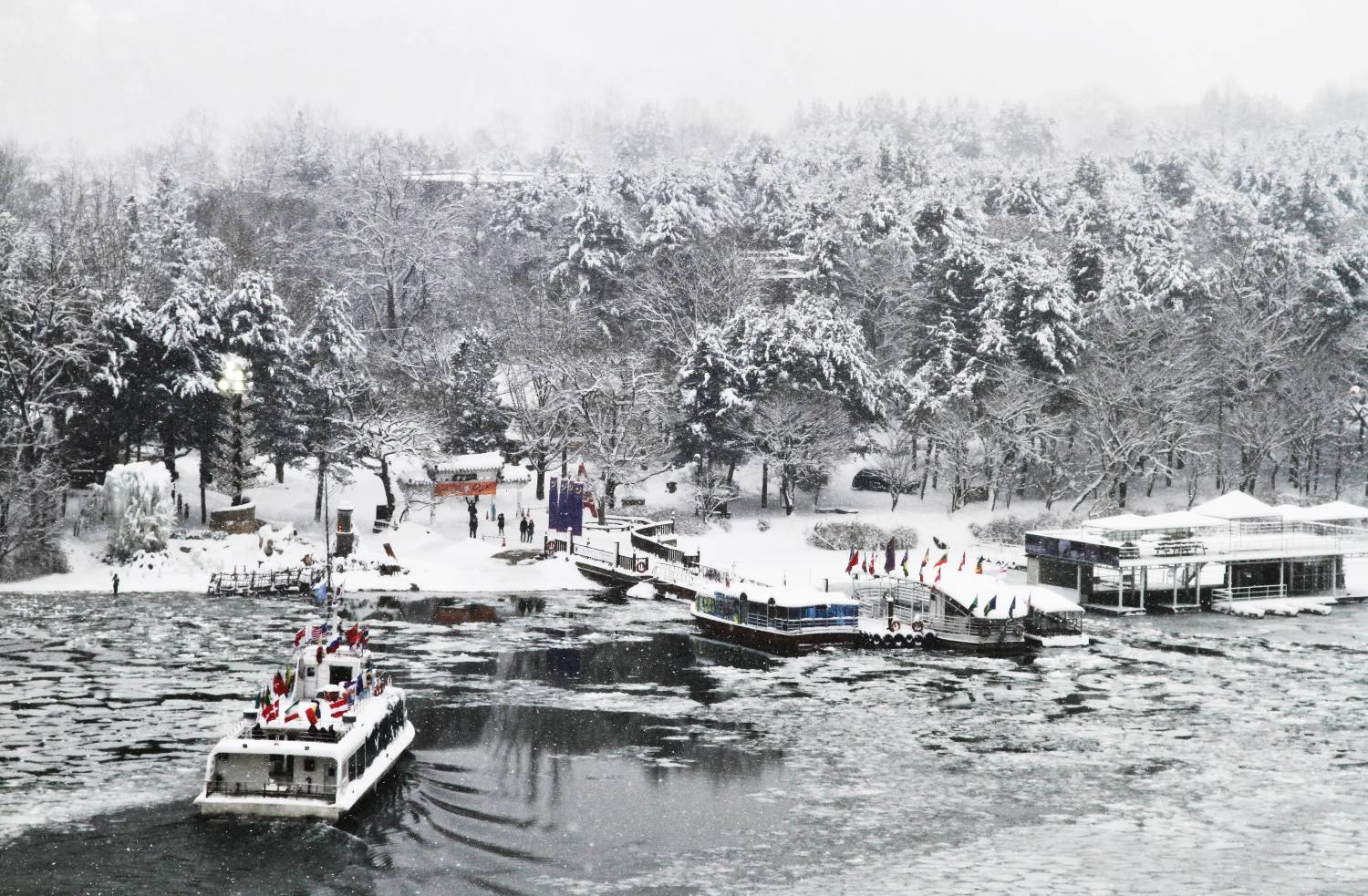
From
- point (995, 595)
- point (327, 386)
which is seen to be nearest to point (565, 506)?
point (327, 386)

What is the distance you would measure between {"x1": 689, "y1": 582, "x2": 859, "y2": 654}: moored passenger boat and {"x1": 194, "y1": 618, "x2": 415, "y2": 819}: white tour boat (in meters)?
19.5

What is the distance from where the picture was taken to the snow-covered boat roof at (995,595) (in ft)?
170

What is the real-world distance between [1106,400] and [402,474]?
4033 cm

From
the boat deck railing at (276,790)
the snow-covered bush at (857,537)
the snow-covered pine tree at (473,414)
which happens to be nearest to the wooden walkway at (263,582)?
the snow-covered pine tree at (473,414)

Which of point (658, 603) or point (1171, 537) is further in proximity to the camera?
point (1171, 537)

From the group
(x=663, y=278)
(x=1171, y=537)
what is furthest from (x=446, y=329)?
(x=1171, y=537)

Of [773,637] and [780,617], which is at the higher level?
[780,617]

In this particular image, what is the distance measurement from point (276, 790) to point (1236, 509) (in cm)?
5313

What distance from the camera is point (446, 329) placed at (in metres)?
96.8

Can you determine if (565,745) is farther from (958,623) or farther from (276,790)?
(958,623)

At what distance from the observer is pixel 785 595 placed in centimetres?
5141

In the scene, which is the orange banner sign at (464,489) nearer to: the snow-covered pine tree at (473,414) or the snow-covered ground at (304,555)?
the snow-covered ground at (304,555)

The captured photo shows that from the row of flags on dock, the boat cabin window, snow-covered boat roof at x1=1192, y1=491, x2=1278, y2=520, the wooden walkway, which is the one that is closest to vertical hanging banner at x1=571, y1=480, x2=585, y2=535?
the wooden walkway

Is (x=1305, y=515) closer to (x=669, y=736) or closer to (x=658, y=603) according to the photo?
(x=658, y=603)
